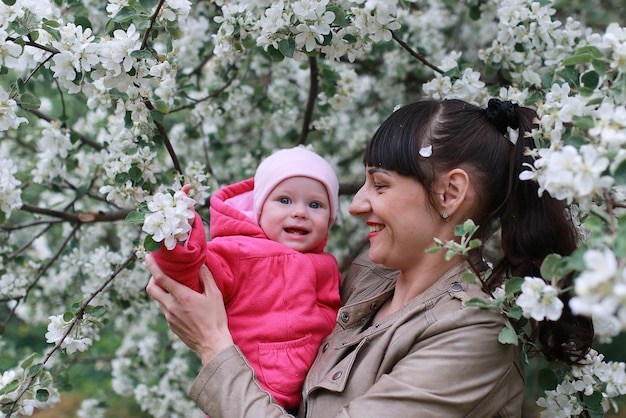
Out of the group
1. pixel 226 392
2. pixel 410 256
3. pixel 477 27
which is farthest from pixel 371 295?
pixel 477 27

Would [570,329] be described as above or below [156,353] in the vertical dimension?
above

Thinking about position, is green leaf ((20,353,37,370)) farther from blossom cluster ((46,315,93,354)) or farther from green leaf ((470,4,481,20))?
green leaf ((470,4,481,20))

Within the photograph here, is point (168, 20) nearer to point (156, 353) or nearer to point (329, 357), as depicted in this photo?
point (329, 357)

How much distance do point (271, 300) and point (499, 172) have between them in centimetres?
77

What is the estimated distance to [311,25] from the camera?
212 centimetres

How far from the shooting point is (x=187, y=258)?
6.15ft

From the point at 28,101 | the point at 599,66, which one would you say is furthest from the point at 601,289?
the point at 28,101

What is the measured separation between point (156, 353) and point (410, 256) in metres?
2.09

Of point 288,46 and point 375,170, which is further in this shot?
point 288,46

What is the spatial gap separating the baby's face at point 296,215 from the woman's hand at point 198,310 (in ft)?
0.98

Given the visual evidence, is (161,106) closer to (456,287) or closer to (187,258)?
(187,258)

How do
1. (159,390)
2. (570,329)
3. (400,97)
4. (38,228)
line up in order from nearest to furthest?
(570,329)
(159,390)
(400,97)
(38,228)

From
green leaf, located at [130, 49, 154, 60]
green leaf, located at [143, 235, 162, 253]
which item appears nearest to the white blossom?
green leaf, located at [143, 235, 162, 253]

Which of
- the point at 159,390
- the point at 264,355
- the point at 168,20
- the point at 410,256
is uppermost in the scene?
the point at 168,20
